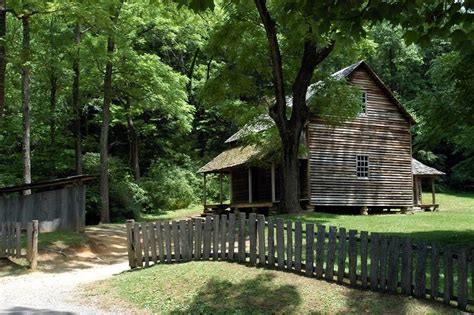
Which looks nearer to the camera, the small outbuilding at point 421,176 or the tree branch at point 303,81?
the tree branch at point 303,81

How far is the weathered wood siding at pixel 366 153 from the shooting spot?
28.5 meters

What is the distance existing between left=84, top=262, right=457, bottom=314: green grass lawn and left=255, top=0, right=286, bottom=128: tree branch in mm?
9831

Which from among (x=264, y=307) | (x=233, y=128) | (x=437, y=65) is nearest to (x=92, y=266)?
(x=264, y=307)

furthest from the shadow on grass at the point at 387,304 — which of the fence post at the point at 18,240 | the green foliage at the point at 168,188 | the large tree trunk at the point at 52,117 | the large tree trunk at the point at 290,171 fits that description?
the green foliage at the point at 168,188

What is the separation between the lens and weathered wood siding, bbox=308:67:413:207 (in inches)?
1124

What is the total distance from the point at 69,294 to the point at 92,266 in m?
4.41

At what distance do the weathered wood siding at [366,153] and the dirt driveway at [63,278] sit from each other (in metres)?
12.9

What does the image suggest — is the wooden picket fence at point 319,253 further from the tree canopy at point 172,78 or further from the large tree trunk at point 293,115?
the large tree trunk at point 293,115

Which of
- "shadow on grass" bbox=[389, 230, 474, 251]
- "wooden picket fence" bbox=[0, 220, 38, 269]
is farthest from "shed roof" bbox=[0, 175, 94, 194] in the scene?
"shadow on grass" bbox=[389, 230, 474, 251]

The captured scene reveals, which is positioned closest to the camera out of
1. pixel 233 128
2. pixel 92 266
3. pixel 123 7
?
pixel 92 266

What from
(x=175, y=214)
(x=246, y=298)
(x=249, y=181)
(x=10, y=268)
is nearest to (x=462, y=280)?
(x=246, y=298)

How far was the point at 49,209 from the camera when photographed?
1814 centimetres

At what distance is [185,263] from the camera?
11984 millimetres

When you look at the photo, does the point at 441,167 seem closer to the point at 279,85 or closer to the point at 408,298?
the point at 279,85
